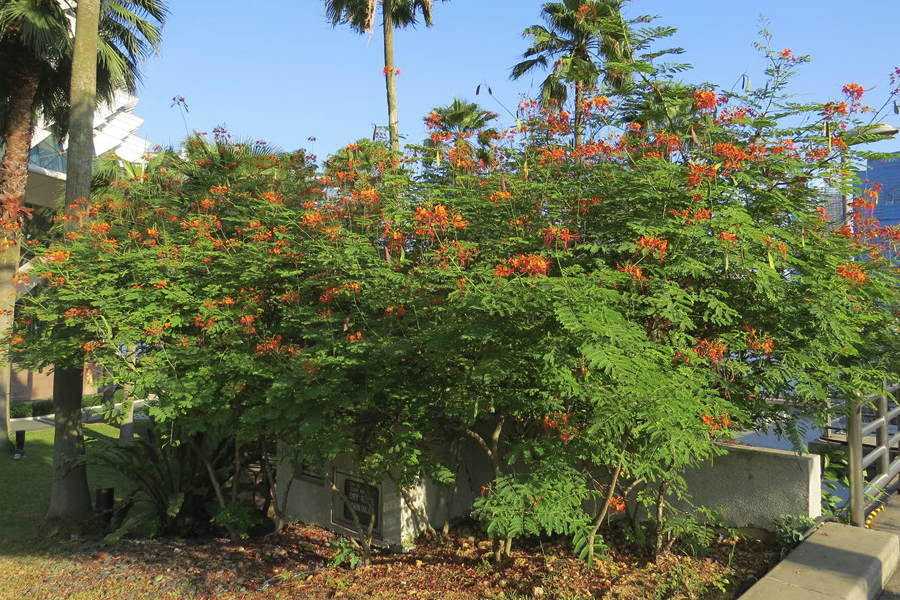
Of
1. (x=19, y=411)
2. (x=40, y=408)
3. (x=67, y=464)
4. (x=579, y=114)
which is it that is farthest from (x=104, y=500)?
(x=40, y=408)

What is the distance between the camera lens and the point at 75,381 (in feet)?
29.1

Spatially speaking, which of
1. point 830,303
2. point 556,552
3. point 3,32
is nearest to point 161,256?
point 556,552

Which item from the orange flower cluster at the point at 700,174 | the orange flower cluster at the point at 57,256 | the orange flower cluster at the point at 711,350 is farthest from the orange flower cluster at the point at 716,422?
the orange flower cluster at the point at 57,256

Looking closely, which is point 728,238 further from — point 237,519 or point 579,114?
point 237,519

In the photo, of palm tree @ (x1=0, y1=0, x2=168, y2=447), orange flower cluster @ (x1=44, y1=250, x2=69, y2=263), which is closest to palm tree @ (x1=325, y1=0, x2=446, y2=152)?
palm tree @ (x1=0, y1=0, x2=168, y2=447)

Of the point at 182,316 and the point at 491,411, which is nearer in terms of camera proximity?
the point at 491,411

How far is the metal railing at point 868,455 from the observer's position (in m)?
5.48

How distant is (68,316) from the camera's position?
6297 mm

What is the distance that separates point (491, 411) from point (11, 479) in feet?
36.1

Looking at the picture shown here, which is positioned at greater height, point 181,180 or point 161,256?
point 181,180

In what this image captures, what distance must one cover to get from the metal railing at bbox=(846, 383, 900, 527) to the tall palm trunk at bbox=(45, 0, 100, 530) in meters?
9.25

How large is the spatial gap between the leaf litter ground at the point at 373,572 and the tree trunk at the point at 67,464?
1118mm

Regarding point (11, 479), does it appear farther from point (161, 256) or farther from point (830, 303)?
point (830, 303)

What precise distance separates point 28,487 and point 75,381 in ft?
13.7
